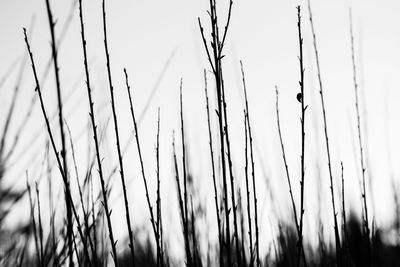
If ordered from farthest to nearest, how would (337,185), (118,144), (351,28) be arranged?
(337,185) → (351,28) → (118,144)

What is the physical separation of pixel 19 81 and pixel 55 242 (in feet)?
1.67

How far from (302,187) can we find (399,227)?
1.15m

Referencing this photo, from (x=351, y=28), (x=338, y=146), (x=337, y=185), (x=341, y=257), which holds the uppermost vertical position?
(x=351, y=28)

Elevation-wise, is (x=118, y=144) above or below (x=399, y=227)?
above

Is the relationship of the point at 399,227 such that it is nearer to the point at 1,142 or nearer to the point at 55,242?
the point at 55,242

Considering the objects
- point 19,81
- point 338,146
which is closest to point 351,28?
point 338,146

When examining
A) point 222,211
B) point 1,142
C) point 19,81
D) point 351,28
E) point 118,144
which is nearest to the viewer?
point 118,144

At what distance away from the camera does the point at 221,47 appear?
3.51ft

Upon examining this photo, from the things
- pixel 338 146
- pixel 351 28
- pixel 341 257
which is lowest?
pixel 341 257

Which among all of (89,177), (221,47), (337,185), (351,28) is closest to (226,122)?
(221,47)

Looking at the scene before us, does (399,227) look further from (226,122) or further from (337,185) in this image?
(226,122)

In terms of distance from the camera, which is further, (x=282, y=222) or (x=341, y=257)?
(x=282, y=222)

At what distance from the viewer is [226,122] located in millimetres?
1067

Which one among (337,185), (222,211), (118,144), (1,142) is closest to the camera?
(118,144)
